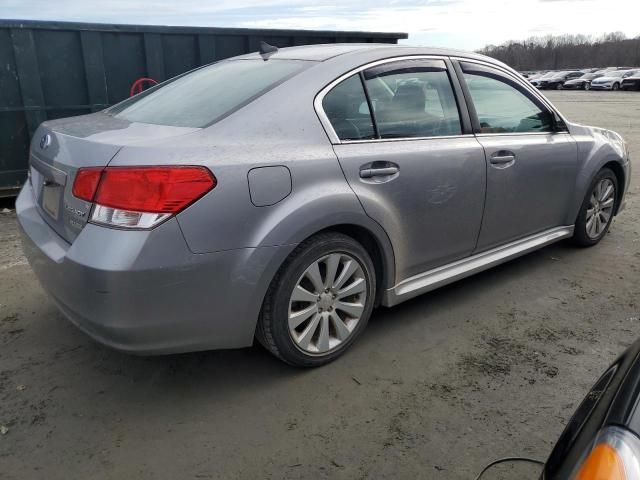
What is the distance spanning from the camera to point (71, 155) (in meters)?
2.53

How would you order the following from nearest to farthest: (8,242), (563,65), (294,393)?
(294,393) < (8,242) < (563,65)

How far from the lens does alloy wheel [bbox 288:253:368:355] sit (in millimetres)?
2777

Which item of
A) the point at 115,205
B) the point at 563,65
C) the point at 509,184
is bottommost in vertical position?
the point at 563,65

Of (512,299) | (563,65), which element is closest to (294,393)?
(512,299)

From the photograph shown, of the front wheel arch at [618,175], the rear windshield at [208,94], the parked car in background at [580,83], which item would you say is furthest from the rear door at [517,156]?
the parked car in background at [580,83]

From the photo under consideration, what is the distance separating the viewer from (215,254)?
239 cm

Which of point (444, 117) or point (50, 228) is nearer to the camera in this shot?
point (50, 228)

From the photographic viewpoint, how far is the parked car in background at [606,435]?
3.96 feet

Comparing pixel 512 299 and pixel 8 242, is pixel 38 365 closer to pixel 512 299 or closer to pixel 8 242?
pixel 8 242

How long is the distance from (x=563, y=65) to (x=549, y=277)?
89.6 meters

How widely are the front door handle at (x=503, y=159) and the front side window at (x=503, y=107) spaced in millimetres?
166

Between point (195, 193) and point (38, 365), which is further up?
point (195, 193)

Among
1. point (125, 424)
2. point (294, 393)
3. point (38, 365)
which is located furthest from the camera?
point (38, 365)

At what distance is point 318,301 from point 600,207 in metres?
3.08
